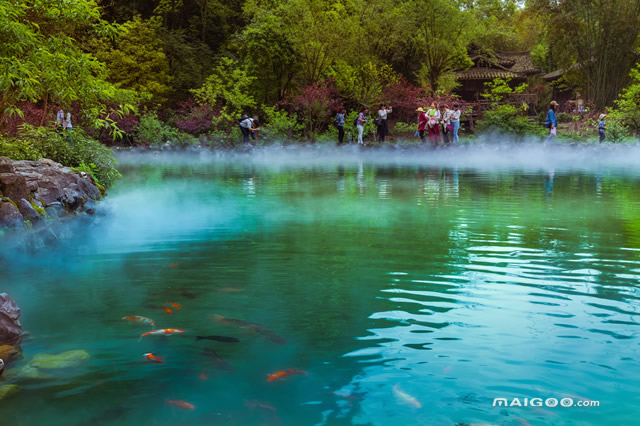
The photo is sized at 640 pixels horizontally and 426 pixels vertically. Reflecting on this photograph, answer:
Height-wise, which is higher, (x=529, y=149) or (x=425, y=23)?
(x=425, y=23)

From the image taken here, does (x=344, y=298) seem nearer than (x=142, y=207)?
Yes

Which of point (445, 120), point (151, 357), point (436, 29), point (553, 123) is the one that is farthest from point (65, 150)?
point (436, 29)

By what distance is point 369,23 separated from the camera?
36.3 meters

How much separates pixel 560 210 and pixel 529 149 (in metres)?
18.0

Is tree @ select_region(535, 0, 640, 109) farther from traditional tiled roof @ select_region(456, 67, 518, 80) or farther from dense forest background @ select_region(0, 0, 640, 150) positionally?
traditional tiled roof @ select_region(456, 67, 518, 80)

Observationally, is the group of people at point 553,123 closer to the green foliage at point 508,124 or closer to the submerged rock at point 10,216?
the green foliage at point 508,124

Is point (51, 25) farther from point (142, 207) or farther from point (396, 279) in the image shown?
point (396, 279)

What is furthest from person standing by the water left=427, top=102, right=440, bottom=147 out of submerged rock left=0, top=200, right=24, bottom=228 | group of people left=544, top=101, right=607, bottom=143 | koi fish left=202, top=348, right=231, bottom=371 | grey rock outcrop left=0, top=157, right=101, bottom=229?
koi fish left=202, top=348, right=231, bottom=371

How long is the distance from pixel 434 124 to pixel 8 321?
79.1 feet

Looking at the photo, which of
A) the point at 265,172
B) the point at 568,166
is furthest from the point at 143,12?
the point at 568,166

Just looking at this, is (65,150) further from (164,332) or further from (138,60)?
(138,60)

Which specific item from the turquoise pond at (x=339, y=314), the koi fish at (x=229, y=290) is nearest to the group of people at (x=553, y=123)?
the turquoise pond at (x=339, y=314)

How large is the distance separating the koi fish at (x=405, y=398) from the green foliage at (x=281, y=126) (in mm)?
30360

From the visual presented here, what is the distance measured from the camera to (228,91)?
37.5 m
